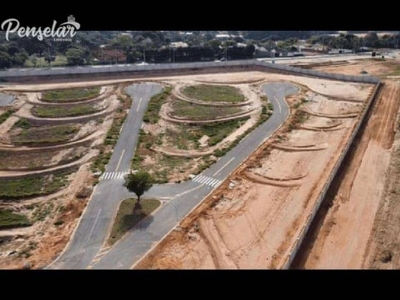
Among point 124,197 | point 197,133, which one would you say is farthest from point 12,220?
point 197,133

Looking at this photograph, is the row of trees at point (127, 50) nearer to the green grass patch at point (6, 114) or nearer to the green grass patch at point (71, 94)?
the green grass patch at point (71, 94)

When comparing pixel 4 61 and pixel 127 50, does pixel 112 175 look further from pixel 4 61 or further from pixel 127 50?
pixel 127 50

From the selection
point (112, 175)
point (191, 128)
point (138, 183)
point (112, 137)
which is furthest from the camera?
point (191, 128)

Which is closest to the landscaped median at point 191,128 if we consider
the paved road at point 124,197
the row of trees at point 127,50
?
the paved road at point 124,197

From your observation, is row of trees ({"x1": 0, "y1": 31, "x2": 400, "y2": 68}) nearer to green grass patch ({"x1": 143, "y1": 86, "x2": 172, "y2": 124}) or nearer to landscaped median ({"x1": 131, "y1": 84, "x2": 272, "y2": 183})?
landscaped median ({"x1": 131, "y1": 84, "x2": 272, "y2": 183})

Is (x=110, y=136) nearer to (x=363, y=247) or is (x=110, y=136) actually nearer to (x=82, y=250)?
(x=82, y=250)

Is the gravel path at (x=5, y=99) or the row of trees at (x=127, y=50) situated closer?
the gravel path at (x=5, y=99)

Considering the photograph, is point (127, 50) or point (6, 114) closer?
point (6, 114)
